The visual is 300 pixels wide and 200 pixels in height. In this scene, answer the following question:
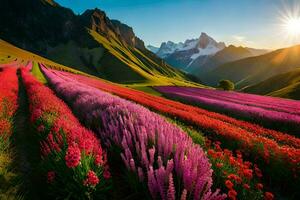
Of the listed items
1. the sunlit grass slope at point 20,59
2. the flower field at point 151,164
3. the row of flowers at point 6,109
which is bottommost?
the sunlit grass slope at point 20,59

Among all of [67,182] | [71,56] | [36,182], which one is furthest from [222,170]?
[71,56]

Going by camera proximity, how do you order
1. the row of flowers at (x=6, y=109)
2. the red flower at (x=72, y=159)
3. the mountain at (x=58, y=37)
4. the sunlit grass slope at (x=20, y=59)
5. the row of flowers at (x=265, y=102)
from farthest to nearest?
1. the mountain at (x=58, y=37)
2. the sunlit grass slope at (x=20, y=59)
3. the row of flowers at (x=265, y=102)
4. the row of flowers at (x=6, y=109)
5. the red flower at (x=72, y=159)

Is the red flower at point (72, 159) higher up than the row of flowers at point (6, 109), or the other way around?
the red flower at point (72, 159)

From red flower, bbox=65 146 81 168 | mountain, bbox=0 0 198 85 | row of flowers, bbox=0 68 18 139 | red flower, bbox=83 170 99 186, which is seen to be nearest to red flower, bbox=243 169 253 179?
red flower, bbox=83 170 99 186

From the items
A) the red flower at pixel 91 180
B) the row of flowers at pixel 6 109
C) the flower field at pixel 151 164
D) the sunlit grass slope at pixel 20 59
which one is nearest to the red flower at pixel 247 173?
the flower field at pixel 151 164

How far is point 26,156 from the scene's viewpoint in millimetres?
6953

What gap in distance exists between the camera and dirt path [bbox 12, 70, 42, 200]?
16.7 ft

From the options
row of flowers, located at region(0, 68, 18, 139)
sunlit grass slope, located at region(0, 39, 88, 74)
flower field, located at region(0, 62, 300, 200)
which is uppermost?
flower field, located at region(0, 62, 300, 200)

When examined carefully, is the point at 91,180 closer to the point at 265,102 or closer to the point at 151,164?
the point at 151,164

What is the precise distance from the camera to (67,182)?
4.04 metres

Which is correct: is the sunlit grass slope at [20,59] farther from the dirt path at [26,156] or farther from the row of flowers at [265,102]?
the dirt path at [26,156]

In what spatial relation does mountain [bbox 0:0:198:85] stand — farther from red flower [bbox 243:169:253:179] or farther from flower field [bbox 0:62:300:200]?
red flower [bbox 243:169:253:179]

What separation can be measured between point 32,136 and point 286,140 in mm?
9659

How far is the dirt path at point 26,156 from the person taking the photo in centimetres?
509
